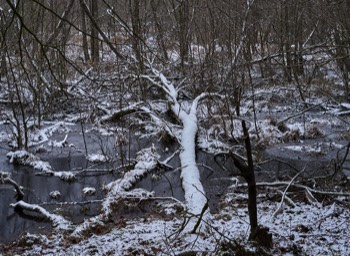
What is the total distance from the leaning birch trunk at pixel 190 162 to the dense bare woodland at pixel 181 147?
0.13 feet

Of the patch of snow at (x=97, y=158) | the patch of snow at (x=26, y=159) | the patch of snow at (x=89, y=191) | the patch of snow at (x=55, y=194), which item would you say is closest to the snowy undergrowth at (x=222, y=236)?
the patch of snow at (x=89, y=191)

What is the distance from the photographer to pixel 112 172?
10.0 m

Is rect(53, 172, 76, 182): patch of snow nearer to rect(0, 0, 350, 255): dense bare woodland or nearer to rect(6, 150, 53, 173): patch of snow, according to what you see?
rect(0, 0, 350, 255): dense bare woodland

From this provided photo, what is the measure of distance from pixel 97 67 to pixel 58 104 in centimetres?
157

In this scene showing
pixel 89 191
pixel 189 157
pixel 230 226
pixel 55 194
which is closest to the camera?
pixel 230 226

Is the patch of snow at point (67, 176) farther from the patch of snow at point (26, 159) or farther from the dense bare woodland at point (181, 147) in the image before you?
the patch of snow at point (26, 159)

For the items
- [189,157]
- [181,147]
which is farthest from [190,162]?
[181,147]

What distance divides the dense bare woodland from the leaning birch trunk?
4 centimetres

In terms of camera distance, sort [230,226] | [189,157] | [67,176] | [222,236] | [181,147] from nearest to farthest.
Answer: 1. [222,236]
2. [230,226]
3. [189,157]
4. [67,176]
5. [181,147]

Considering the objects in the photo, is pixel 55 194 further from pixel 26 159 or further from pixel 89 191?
pixel 26 159

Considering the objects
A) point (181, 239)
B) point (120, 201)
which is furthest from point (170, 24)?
point (181, 239)

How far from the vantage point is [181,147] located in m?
9.96

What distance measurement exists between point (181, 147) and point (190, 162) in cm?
79

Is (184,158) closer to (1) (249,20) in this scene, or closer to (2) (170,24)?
(1) (249,20)
